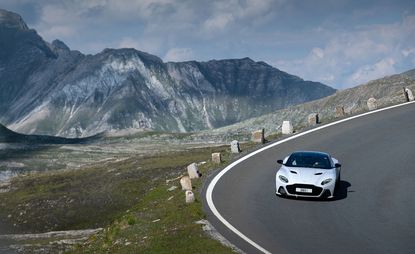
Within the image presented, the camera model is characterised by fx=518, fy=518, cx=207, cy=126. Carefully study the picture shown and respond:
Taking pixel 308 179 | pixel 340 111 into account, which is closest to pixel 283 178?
pixel 308 179

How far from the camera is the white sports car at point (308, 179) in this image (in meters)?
22.1

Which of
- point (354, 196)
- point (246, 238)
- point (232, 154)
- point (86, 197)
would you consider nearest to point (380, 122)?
point (232, 154)

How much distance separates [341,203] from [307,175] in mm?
1834

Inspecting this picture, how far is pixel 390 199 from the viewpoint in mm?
22000

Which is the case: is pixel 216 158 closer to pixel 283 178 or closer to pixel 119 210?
pixel 283 178

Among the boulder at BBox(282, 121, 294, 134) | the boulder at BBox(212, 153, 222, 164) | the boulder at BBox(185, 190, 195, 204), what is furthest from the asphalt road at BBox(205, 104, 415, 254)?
the boulder at BBox(282, 121, 294, 134)

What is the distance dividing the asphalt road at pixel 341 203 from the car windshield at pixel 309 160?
1.53 m

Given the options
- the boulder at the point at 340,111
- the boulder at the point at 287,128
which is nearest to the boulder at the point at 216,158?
the boulder at the point at 287,128

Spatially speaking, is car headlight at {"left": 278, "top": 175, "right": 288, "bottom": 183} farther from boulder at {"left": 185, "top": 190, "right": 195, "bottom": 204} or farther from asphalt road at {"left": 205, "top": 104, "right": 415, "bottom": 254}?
boulder at {"left": 185, "top": 190, "right": 195, "bottom": 204}

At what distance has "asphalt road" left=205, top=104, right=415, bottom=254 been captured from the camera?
16.9 m

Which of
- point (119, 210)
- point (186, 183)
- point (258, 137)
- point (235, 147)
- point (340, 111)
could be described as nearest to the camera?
point (186, 183)

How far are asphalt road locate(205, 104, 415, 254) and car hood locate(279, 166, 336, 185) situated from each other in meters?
0.98

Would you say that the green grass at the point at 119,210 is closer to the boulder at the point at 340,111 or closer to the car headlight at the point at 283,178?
the car headlight at the point at 283,178

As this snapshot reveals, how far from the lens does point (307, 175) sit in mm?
22453
